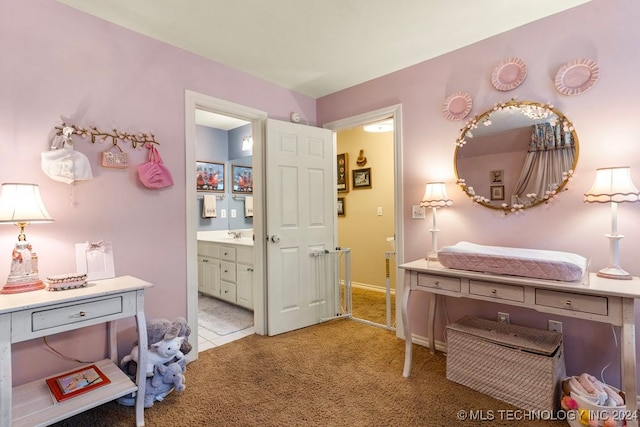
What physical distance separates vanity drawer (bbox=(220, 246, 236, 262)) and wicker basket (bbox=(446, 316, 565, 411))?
7.77 feet

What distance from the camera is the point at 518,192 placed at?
7.03ft

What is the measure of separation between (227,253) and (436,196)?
2.42 metres

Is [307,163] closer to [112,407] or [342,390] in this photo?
[342,390]

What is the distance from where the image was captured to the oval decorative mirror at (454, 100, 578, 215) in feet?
6.56

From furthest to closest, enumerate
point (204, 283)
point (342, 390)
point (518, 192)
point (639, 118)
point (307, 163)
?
point (204, 283), point (307, 163), point (518, 192), point (342, 390), point (639, 118)

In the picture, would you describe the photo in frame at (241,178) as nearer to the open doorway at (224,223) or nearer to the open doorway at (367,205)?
the open doorway at (224,223)

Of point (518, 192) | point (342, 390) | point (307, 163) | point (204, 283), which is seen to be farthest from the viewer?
point (204, 283)

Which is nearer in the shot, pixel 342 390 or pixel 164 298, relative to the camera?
pixel 342 390

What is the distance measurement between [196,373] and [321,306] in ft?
4.32

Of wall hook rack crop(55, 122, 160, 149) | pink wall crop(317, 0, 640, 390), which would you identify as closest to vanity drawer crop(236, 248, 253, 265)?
wall hook rack crop(55, 122, 160, 149)

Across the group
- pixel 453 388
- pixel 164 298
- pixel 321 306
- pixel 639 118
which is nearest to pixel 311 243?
pixel 321 306

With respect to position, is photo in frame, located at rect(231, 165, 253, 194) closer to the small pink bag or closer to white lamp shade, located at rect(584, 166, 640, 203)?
the small pink bag

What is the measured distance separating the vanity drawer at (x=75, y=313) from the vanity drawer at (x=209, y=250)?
2.18 metres

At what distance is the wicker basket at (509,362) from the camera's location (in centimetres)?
172
